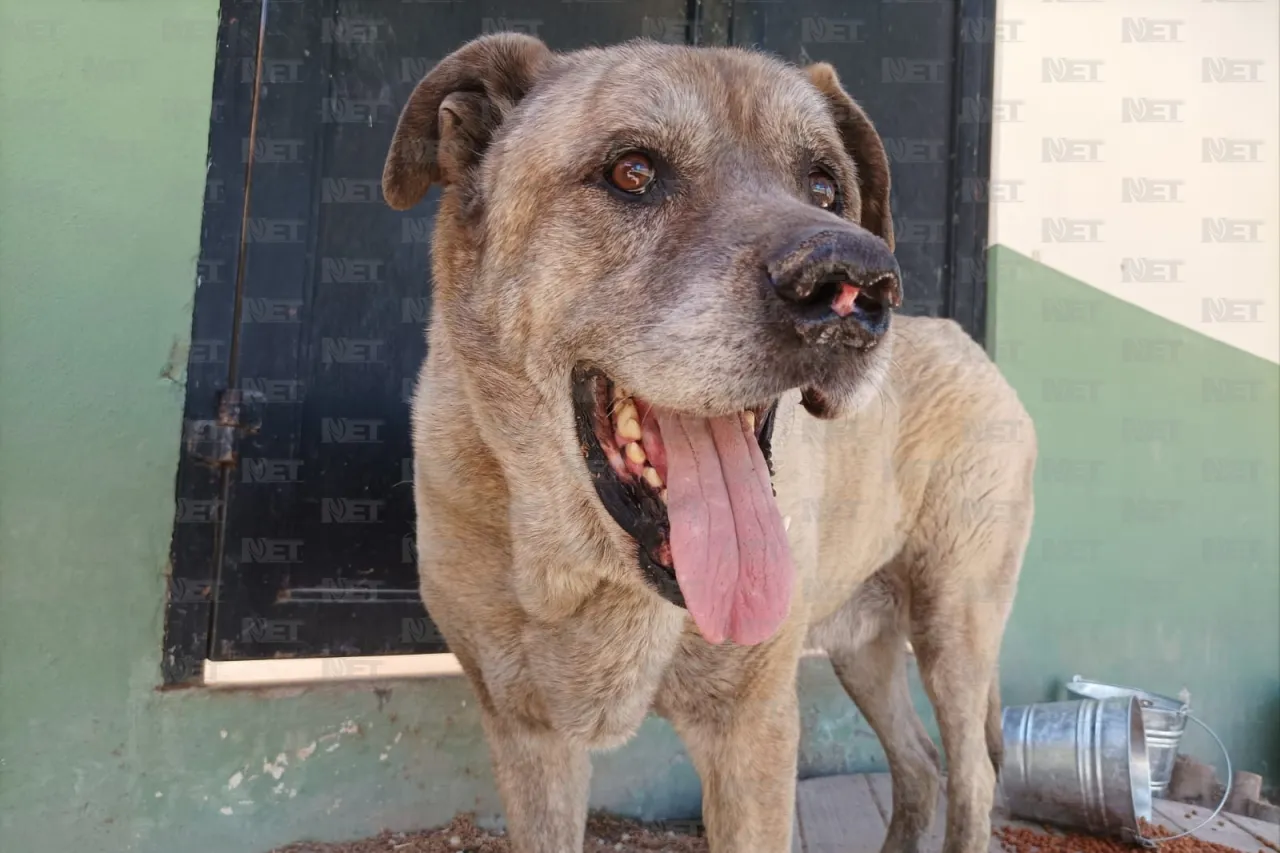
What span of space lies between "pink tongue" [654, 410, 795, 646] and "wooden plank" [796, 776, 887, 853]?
6.64 feet

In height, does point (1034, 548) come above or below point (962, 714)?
above

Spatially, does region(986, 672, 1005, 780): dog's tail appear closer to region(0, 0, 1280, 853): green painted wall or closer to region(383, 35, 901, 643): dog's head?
region(0, 0, 1280, 853): green painted wall

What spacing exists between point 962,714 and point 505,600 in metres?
1.87

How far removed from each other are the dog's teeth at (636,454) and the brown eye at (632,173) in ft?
1.86

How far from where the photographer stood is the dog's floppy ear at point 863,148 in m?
2.53

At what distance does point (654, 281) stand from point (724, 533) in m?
0.53

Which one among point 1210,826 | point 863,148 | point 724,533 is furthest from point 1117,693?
point 724,533

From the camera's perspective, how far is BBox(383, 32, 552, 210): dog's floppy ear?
2.22 metres

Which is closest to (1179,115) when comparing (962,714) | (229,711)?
(962,714)

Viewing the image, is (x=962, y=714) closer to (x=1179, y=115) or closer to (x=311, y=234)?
(x=311, y=234)

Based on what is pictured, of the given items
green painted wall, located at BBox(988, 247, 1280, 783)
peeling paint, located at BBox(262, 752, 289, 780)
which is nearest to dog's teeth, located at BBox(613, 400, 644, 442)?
peeling paint, located at BBox(262, 752, 289, 780)

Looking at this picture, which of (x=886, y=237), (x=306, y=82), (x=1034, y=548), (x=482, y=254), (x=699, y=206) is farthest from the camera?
(x=1034, y=548)

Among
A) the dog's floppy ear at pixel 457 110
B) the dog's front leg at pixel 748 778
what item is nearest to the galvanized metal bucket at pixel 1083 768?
the dog's front leg at pixel 748 778

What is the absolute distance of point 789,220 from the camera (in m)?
1.69
